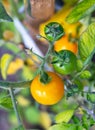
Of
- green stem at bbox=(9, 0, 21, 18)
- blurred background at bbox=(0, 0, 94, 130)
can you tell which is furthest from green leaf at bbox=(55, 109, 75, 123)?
green stem at bbox=(9, 0, 21, 18)

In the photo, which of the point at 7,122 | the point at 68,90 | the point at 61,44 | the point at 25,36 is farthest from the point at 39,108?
the point at 68,90

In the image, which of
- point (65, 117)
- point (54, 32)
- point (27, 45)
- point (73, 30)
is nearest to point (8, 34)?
point (27, 45)

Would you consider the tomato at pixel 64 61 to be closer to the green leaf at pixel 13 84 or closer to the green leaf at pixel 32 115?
the green leaf at pixel 13 84

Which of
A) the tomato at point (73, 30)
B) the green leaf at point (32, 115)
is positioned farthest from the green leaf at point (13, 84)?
the green leaf at point (32, 115)

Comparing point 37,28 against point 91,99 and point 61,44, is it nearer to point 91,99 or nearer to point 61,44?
point 61,44

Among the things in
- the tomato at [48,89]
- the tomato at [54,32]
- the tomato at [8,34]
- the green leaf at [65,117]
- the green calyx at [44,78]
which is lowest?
the green leaf at [65,117]
